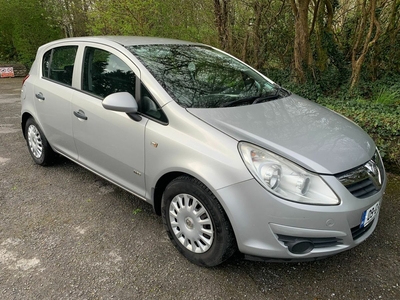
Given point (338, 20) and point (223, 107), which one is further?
point (338, 20)

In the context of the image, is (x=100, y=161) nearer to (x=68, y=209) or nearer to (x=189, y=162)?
(x=68, y=209)

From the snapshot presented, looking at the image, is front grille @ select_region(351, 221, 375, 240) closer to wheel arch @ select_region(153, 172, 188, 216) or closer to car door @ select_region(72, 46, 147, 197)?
wheel arch @ select_region(153, 172, 188, 216)

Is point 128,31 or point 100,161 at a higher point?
point 128,31

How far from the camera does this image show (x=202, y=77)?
264 centimetres

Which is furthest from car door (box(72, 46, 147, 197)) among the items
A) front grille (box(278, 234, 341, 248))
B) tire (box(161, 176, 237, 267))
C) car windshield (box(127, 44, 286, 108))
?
front grille (box(278, 234, 341, 248))

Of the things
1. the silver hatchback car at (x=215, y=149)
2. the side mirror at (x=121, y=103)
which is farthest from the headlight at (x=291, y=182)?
the side mirror at (x=121, y=103)

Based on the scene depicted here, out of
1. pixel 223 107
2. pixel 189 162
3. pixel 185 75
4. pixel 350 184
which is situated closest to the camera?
pixel 350 184

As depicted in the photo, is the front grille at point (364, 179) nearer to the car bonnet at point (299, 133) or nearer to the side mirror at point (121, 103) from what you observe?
the car bonnet at point (299, 133)

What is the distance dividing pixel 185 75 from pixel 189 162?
2.97ft

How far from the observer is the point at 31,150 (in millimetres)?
3830

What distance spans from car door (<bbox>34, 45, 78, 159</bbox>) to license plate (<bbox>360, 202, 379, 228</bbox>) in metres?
2.56

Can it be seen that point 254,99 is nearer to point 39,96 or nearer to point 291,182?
point 291,182

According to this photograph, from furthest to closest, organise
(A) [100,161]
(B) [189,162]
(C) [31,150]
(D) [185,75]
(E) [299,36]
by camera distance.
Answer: (E) [299,36] → (C) [31,150] → (A) [100,161] → (D) [185,75] → (B) [189,162]

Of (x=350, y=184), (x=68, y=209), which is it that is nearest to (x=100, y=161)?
(x=68, y=209)
